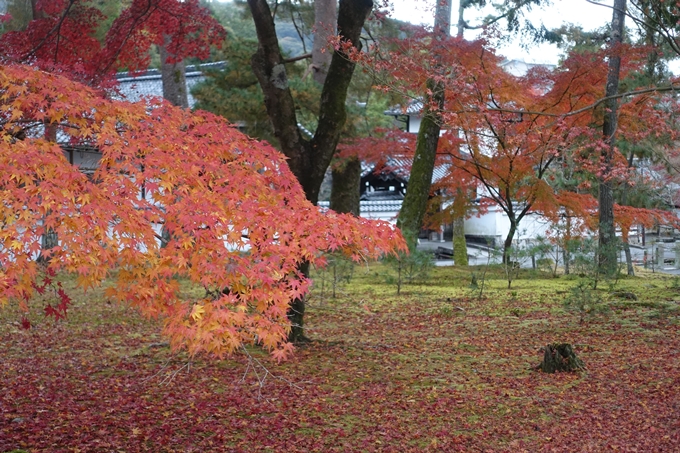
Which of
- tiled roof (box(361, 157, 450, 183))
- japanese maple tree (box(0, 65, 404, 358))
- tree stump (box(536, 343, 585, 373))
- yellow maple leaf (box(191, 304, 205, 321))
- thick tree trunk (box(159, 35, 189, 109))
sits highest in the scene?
thick tree trunk (box(159, 35, 189, 109))

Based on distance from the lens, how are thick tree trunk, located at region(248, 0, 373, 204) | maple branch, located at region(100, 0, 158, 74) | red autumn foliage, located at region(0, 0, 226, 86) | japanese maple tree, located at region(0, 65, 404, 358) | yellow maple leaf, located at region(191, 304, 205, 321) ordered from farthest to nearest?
maple branch, located at region(100, 0, 158, 74), red autumn foliage, located at region(0, 0, 226, 86), thick tree trunk, located at region(248, 0, 373, 204), yellow maple leaf, located at region(191, 304, 205, 321), japanese maple tree, located at region(0, 65, 404, 358)

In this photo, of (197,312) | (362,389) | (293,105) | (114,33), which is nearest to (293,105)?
(293,105)

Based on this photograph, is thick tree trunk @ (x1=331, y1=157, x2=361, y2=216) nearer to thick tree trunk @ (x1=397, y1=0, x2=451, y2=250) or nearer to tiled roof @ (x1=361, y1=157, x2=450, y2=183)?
thick tree trunk @ (x1=397, y1=0, x2=451, y2=250)

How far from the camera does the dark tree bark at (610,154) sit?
471 inches

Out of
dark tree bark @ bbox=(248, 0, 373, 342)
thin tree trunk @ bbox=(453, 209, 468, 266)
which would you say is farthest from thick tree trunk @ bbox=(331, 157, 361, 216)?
dark tree bark @ bbox=(248, 0, 373, 342)

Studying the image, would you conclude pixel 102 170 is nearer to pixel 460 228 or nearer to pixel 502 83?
pixel 502 83

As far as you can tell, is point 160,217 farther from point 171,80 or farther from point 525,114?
point 171,80

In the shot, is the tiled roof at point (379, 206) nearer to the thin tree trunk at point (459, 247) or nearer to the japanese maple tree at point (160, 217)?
the thin tree trunk at point (459, 247)

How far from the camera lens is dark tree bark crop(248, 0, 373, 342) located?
7.20m

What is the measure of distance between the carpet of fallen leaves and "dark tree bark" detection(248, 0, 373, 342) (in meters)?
1.20

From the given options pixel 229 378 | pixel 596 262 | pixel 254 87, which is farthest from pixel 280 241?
pixel 254 87

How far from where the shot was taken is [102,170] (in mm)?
4496

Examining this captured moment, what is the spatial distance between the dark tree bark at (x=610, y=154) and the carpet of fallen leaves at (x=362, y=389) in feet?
6.16

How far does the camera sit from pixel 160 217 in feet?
14.8
